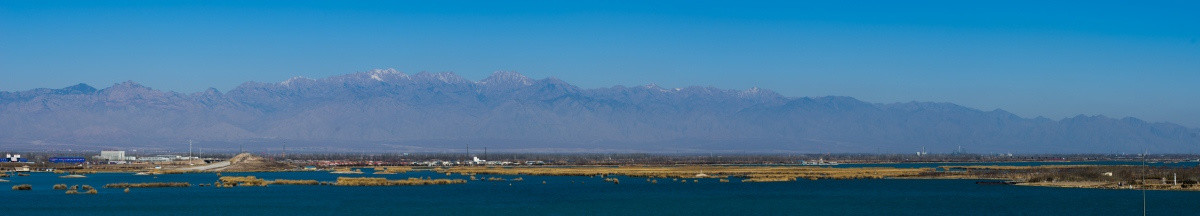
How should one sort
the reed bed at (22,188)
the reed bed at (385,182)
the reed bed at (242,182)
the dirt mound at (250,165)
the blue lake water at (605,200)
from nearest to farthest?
the blue lake water at (605,200)
the reed bed at (22,188)
the reed bed at (385,182)
the reed bed at (242,182)
the dirt mound at (250,165)

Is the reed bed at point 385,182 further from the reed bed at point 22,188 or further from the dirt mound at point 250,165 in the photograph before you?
the dirt mound at point 250,165

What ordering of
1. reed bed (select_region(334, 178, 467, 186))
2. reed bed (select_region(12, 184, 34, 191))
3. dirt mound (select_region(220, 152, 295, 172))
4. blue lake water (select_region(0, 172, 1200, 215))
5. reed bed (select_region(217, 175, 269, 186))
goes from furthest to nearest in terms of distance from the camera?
dirt mound (select_region(220, 152, 295, 172)), reed bed (select_region(217, 175, 269, 186)), reed bed (select_region(334, 178, 467, 186)), reed bed (select_region(12, 184, 34, 191)), blue lake water (select_region(0, 172, 1200, 215))

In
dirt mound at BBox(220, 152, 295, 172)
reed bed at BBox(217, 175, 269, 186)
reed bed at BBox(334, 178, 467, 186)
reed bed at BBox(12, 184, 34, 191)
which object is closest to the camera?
reed bed at BBox(12, 184, 34, 191)

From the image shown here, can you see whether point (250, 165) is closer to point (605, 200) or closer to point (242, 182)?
point (242, 182)

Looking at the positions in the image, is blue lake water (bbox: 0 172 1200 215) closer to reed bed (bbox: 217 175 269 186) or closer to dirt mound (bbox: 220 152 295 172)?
reed bed (bbox: 217 175 269 186)

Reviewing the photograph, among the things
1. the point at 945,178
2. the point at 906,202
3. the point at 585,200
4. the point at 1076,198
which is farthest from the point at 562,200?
the point at 945,178

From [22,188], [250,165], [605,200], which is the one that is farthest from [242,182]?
[250,165]

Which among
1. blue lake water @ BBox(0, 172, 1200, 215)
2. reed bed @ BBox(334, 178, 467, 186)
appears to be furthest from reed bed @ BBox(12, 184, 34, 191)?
reed bed @ BBox(334, 178, 467, 186)

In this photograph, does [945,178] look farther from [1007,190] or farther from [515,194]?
[515,194]

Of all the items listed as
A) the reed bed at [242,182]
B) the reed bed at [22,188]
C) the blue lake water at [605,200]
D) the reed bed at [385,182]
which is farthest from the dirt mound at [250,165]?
the reed bed at [22,188]
